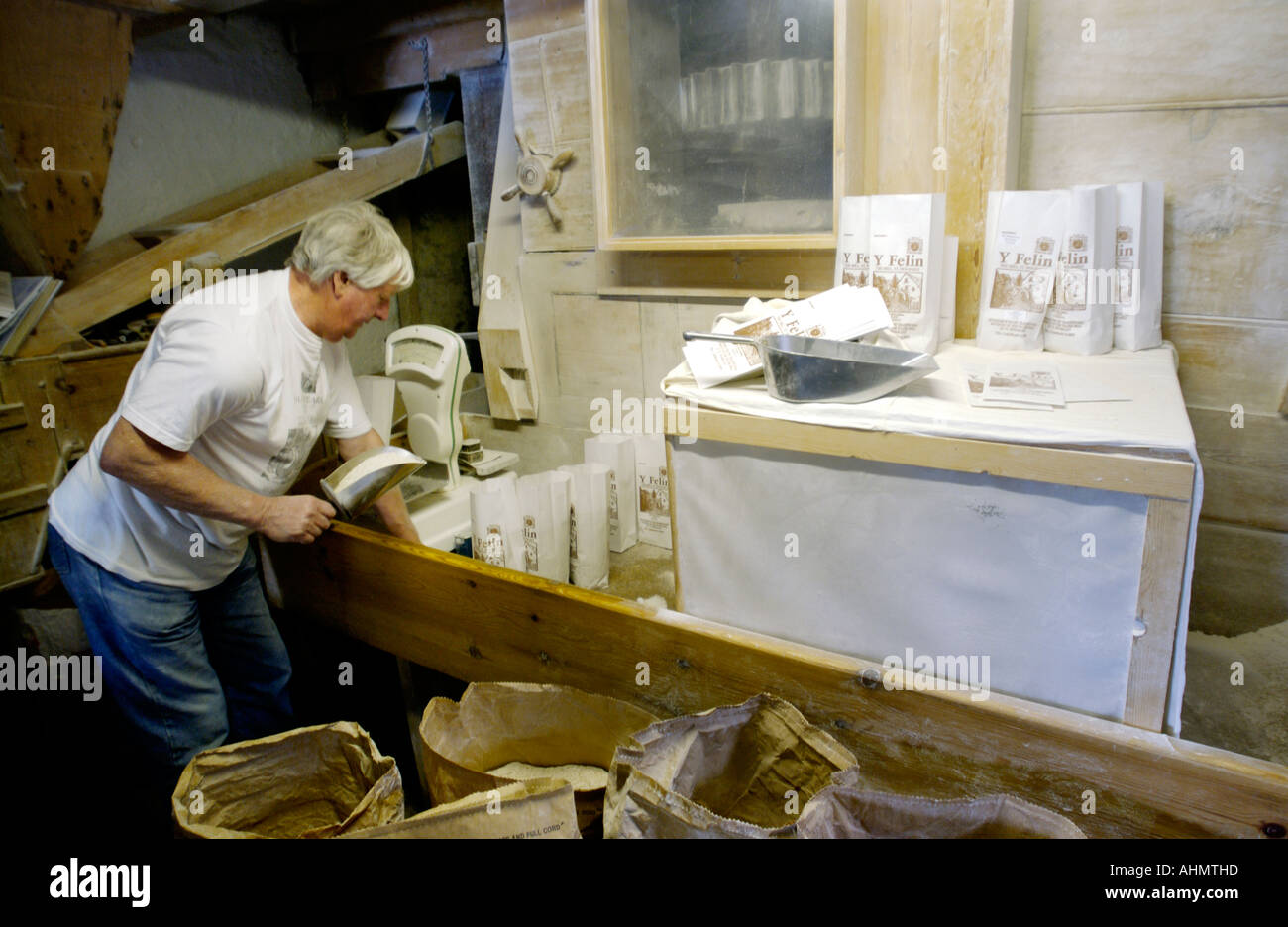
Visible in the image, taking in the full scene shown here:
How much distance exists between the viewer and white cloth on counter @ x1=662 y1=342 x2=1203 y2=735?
1.12 metres

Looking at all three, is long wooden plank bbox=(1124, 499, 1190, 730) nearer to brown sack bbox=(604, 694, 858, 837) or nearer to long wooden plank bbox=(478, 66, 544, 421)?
brown sack bbox=(604, 694, 858, 837)

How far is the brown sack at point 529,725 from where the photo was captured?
1482 mm


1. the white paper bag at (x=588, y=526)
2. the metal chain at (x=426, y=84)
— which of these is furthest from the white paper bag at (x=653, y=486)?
the metal chain at (x=426, y=84)

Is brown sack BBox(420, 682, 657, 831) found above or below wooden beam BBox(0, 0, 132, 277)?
below

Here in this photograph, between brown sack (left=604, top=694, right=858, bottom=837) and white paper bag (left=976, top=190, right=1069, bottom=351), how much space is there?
0.89 metres

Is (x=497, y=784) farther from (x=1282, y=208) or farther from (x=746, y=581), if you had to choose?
(x=1282, y=208)

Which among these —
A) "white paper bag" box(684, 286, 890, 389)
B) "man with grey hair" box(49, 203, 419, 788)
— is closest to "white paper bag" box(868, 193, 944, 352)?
"white paper bag" box(684, 286, 890, 389)

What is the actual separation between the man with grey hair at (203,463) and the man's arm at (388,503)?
0.03m

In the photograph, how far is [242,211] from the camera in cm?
253

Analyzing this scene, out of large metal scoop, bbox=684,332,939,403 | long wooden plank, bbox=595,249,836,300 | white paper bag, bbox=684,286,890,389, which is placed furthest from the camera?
long wooden plank, bbox=595,249,836,300

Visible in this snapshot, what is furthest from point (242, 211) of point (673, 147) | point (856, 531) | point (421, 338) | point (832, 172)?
point (856, 531)
